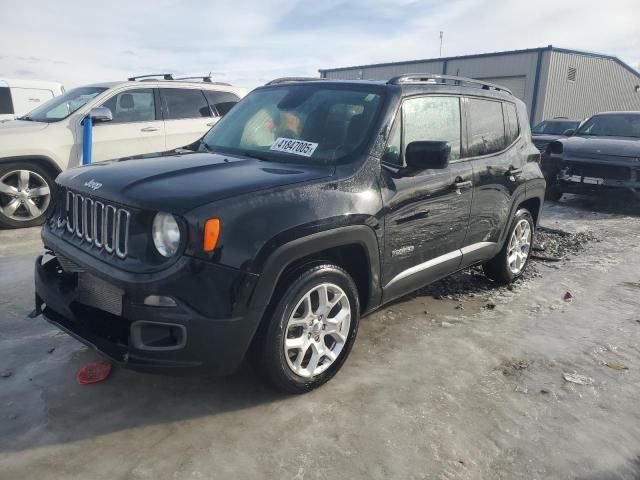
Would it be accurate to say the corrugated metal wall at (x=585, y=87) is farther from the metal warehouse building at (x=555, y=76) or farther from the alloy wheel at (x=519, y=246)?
the alloy wheel at (x=519, y=246)

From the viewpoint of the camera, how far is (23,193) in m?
6.50

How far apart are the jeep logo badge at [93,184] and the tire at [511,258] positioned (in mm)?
3568

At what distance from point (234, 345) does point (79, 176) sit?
4.79 ft

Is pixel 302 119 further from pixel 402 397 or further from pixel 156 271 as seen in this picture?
pixel 402 397

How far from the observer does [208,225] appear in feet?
8.21

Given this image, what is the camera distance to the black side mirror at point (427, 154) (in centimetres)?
328

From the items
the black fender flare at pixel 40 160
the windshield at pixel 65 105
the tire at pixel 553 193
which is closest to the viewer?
the black fender flare at pixel 40 160

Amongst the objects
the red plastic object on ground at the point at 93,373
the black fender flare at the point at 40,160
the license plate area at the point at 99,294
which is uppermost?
the black fender flare at the point at 40,160

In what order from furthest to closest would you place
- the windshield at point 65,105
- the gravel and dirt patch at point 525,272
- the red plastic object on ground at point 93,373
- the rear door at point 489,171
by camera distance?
the windshield at point 65,105 → the gravel and dirt patch at point 525,272 → the rear door at point 489,171 → the red plastic object on ground at point 93,373

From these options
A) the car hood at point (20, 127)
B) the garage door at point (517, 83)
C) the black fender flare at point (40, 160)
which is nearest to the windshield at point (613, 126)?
the black fender flare at point (40, 160)

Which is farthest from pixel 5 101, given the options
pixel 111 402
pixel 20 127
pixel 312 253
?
pixel 312 253

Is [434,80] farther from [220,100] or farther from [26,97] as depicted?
[26,97]

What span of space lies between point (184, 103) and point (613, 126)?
780 cm

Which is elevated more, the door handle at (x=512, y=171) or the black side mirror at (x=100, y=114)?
the black side mirror at (x=100, y=114)
